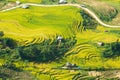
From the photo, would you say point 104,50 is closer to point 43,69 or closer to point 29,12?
point 43,69

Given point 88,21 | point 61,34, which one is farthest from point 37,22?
point 88,21

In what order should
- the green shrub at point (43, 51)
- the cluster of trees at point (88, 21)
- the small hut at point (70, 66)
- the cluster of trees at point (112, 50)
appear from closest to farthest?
1. the small hut at point (70, 66)
2. the green shrub at point (43, 51)
3. the cluster of trees at point (112, 50)
4. the cluster of trees at point (88, 21)

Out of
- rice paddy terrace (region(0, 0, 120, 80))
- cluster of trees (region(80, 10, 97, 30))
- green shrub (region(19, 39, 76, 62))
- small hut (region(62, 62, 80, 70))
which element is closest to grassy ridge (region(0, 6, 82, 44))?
rice paddy terrace (region(0, 0, 120, 80))

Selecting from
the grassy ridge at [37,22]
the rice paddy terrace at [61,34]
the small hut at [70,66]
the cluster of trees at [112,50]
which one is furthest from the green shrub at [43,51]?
the cluster of trees at [112,50]

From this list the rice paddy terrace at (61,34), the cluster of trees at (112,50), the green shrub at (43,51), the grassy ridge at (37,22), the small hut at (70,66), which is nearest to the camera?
the rice paddy terrace at (61,34)

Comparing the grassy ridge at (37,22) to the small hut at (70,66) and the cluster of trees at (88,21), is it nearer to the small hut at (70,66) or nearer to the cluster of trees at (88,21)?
the cluster of trees at (88,21)

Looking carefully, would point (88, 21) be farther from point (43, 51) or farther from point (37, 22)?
point (43, 51)
